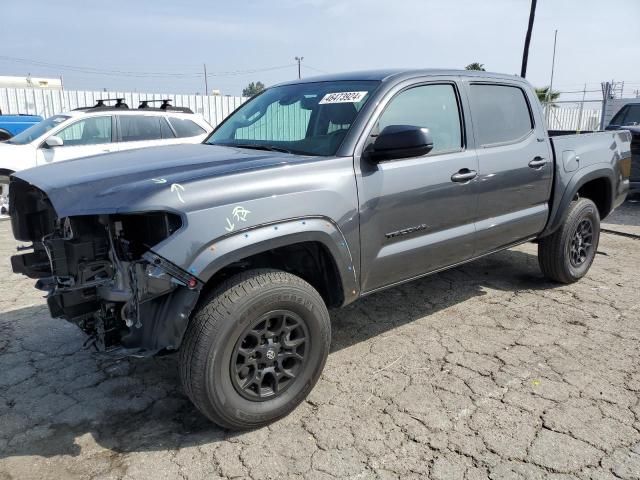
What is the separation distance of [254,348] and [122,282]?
0.74 meters

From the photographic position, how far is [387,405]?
120 inches

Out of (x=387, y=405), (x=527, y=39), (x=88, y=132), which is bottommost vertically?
(x=387, y=405)

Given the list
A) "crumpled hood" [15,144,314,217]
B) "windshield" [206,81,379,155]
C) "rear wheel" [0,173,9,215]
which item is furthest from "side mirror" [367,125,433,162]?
"rear wheel" [0,173,9,215]

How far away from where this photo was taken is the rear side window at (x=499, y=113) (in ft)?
12.9

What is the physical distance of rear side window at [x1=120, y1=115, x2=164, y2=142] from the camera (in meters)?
8.39

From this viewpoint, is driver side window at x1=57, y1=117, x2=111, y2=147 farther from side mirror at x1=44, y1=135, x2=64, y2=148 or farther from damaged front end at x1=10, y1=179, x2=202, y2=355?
damaged front end at x1=10, y1=179, x2=202, y2=355

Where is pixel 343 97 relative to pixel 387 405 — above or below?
above

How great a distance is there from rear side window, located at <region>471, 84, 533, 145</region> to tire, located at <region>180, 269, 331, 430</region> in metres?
2.00

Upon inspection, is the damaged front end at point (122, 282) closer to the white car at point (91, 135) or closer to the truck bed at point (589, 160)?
the truck bed at point (589, 160)

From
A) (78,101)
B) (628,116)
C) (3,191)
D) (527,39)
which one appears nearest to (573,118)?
(527,39)

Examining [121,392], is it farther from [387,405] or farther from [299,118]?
[299,118]

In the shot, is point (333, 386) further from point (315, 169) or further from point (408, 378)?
point (315, 169)

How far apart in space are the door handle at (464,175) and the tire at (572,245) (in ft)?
5.02

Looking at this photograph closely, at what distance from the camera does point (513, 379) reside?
10.9ft
